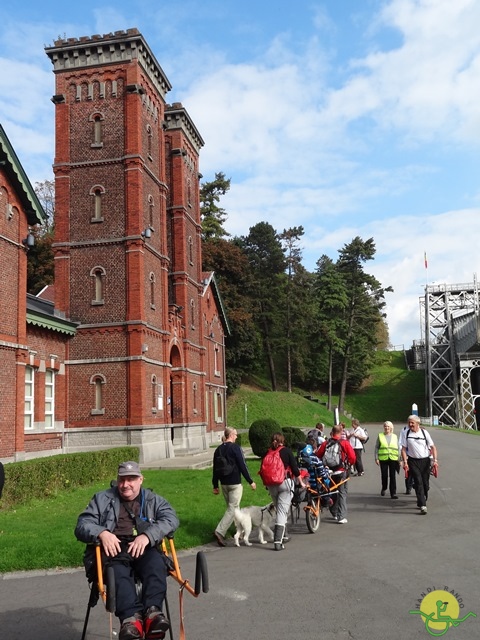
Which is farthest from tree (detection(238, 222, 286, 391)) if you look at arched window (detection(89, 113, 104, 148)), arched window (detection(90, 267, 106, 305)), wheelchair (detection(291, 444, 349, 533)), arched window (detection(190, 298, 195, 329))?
wheelchair (detection(291, 444, 349, 533))

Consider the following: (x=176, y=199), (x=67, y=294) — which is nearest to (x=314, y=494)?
(x=67, y=294)

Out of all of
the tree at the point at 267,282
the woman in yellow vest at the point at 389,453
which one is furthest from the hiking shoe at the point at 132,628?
the tree at the point at 267,282

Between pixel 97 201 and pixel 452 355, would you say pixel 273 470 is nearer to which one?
pixel 97 201

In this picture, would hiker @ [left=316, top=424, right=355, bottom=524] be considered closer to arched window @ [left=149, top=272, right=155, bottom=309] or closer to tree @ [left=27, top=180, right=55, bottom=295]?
arched window @ [left=149, top=272, right=155, bottom=309]

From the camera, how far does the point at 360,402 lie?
73.1m

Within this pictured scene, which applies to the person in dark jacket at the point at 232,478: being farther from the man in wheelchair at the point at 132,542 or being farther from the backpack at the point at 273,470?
the man in wheelchair at the point at 132,542

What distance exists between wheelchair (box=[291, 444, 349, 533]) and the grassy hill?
38.5m

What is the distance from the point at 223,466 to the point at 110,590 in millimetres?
5690

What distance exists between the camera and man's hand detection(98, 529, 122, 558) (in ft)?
17.1

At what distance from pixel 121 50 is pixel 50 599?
967 inches

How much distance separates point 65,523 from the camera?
11602 mm

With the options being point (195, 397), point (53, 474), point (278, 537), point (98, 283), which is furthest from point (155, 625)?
point (195, 397)

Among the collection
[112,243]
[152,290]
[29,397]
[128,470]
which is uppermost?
[112,243]

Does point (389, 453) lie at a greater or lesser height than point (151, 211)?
lesser
